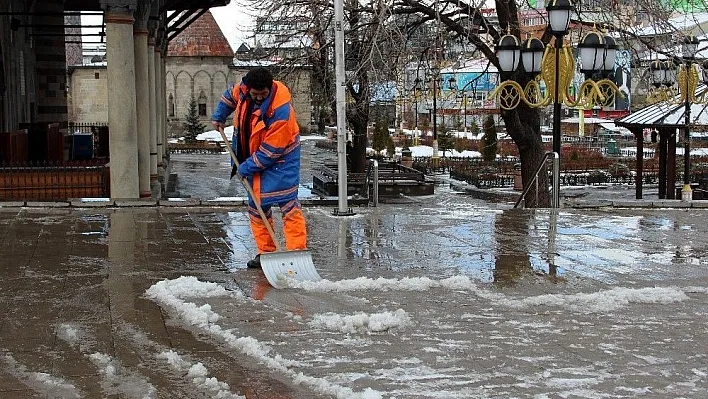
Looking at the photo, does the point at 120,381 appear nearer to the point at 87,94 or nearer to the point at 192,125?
the point at 192,125

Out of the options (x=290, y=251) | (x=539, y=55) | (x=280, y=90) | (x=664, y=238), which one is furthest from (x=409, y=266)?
(x=539, y=55)

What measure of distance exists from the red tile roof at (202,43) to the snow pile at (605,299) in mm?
63254

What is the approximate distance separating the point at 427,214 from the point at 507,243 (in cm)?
288

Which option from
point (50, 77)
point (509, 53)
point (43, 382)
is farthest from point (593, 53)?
point (50, 77)

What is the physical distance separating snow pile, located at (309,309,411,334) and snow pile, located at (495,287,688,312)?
39.2 inches

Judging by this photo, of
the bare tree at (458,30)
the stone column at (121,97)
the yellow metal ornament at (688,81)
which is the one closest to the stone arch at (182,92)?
the bare tree at (458,30)

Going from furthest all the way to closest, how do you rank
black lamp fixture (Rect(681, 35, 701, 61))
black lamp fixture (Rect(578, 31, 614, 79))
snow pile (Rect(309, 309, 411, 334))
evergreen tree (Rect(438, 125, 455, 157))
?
evergreen tree (Rect(438, 125, 455, 157)) → black lamp fixture (Rect(681, 35, 701, 61)) → black lamp fixture (Rect(578, 31, 614, 79)) → snow pile (Rect(309, 309, 411, 334))

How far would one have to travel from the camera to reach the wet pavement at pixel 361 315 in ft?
15.9

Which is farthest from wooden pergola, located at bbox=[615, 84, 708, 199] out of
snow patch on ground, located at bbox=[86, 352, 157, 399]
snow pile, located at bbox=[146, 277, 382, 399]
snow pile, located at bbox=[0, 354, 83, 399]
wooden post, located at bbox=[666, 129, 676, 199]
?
snow pile, located at bbox=[0, 354, 83, 399]

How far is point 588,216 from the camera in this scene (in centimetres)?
1193

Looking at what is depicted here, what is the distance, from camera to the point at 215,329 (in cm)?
580

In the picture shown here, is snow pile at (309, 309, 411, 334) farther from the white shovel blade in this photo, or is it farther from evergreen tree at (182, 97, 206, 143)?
evergreen tree at (182, 97, 206, 143)

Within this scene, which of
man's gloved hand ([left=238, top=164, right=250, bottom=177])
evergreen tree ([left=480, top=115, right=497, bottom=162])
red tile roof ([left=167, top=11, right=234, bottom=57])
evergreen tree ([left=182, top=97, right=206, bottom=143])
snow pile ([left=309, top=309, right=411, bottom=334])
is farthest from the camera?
red tile roof ([left=167, top=11, right=234, bottom=57])

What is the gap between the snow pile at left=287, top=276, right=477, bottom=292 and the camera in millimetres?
7020
